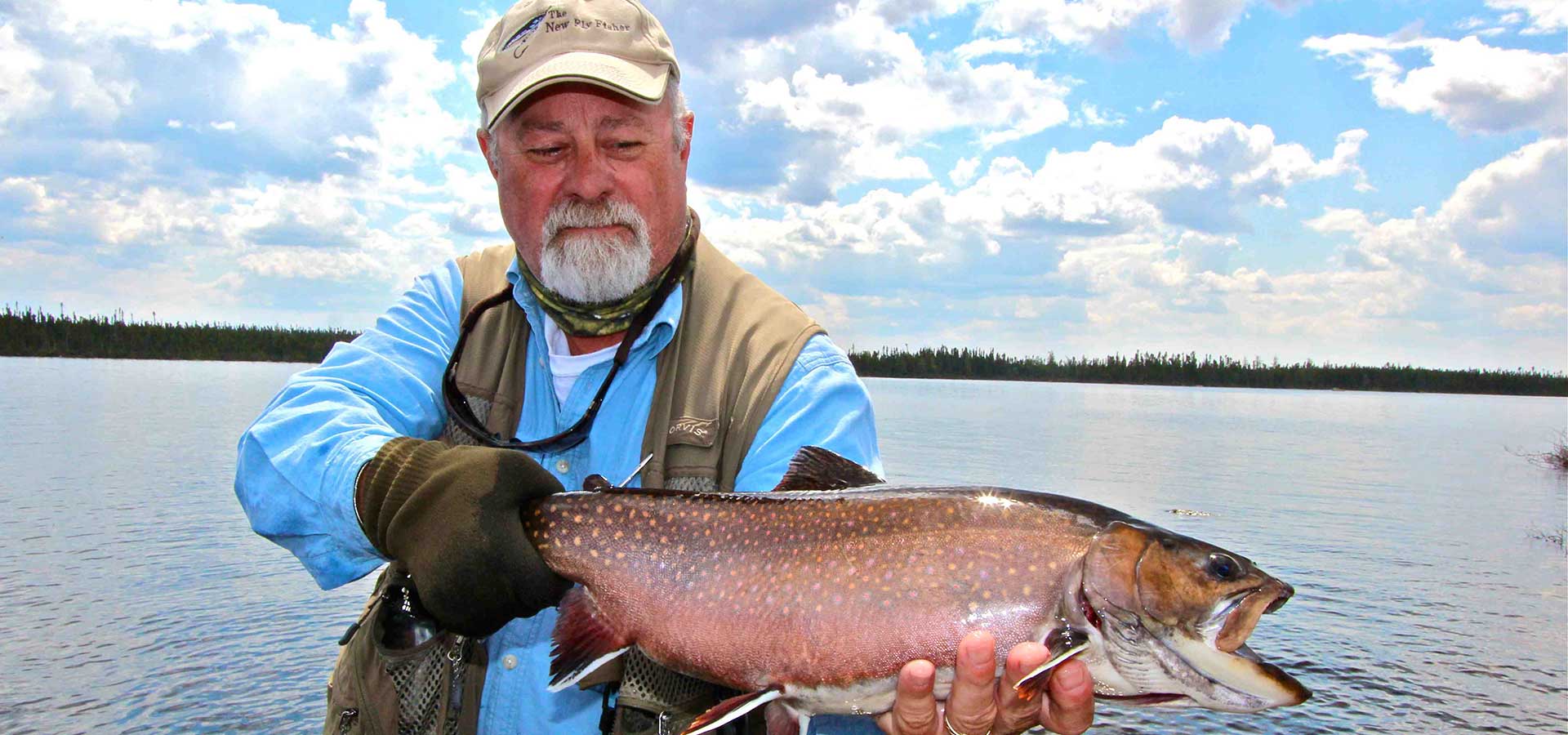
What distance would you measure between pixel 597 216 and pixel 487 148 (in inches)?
31.5

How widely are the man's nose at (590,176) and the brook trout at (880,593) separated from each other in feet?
4.23

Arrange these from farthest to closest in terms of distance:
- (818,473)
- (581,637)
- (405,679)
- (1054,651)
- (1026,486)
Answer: (1026,486)
(405,679)
(818,473)
(581,637)
(1054,651)

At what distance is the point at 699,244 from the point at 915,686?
203 centimetres

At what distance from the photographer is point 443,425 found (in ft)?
12.4

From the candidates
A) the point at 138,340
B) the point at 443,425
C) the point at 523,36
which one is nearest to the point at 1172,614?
the point at 443,425

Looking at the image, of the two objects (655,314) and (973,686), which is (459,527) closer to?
(655,314)

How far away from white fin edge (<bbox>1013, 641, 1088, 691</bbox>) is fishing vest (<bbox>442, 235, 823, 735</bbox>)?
105cm

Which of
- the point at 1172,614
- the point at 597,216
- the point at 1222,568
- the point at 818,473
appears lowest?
the point at 1172,614

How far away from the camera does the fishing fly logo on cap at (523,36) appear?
3.84 meters

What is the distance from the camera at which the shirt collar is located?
144 inches

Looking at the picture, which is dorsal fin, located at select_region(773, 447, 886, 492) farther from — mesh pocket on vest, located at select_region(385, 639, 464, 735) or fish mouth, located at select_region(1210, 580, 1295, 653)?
mesh pocket on vest, located at select_region(385, 639, 464, 735)

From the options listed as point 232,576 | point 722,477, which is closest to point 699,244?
point 722,477

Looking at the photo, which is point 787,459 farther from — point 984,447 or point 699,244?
point 984,447

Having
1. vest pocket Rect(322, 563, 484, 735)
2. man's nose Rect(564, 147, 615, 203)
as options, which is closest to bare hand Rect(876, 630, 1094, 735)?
vest pocket Rect(322, 563, 484, 735)
